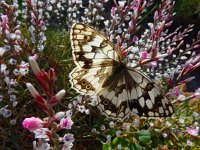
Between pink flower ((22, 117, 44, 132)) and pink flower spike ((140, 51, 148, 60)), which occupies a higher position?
pink flower spike ((140, 51, 148, 60))

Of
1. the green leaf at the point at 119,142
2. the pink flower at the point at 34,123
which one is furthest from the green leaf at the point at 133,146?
the pink flower at the point at 34,123

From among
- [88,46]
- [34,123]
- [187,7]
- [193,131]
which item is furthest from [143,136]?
[187,7]

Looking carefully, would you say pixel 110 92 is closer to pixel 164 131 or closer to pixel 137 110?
pixel 137 110

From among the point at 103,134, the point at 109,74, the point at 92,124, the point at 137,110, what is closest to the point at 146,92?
the point at 137,110

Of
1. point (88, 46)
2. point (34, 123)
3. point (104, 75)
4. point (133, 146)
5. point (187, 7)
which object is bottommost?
point (133, 146)

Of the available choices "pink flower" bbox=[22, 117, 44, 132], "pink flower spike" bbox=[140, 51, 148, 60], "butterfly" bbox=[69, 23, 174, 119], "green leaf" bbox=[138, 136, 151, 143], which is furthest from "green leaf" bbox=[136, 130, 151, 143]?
"pink flower" bbox=[22, 117, 44, 132]

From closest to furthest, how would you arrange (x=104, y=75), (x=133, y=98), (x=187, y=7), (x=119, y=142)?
(x=133, y=98) → (x=104, y=75) → (x=119, y=142) → (x=187, y=7)

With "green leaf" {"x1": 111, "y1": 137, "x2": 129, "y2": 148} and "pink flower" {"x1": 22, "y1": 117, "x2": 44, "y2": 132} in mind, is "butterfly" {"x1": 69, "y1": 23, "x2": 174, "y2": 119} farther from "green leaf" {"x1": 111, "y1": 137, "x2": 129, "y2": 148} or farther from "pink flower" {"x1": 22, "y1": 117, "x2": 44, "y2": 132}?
"pink flower" {"x1": 22, "y1": 117, "x2": 44, "y2": 132}

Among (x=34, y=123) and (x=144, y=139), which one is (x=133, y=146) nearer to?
(x=144, y=139)
